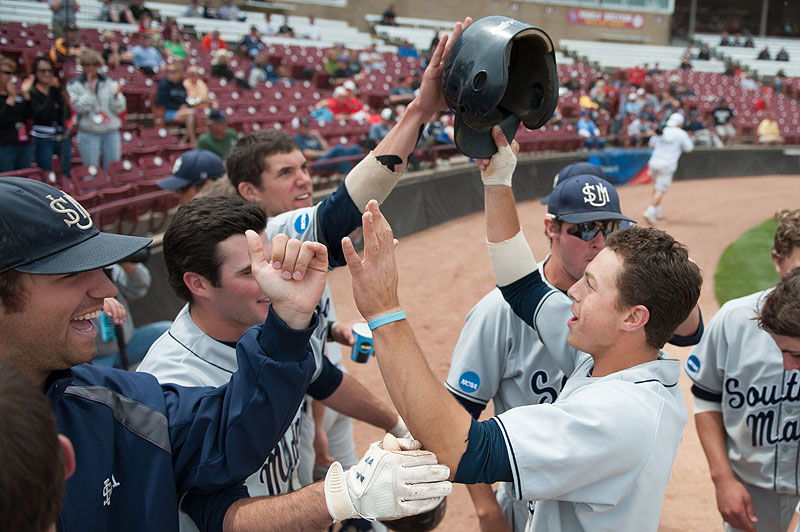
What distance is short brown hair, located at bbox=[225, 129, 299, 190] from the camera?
140 inches

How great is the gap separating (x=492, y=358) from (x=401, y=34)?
90.7ft

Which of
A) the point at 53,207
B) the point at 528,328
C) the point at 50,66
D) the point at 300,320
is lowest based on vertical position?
the point at 528,328

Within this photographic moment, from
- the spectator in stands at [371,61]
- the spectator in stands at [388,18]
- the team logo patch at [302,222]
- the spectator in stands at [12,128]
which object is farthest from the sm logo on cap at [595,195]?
the spectator in stands at [388,18]

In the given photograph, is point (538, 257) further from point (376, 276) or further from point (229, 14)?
point (229, 14)

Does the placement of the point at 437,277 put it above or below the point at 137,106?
below

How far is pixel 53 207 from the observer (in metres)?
1.64

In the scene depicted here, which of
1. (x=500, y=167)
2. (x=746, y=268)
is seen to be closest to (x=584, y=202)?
(x=500, y=167)

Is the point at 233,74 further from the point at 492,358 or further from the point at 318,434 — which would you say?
the point at 492,358

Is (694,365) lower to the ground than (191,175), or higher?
lower

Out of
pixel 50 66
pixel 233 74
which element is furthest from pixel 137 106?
pixel 50 66

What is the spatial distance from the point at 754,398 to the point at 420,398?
193 cm

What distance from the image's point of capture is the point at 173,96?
37.1 ft

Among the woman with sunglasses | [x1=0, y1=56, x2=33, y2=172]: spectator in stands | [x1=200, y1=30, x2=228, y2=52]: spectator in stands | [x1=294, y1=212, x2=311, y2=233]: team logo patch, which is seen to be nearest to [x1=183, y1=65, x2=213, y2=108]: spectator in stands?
the woman with sunglasses

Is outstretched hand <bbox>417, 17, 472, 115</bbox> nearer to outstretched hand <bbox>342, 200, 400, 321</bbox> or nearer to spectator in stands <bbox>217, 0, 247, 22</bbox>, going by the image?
outstretched hand <bbox>342, 200, 400, 321</bbox>
